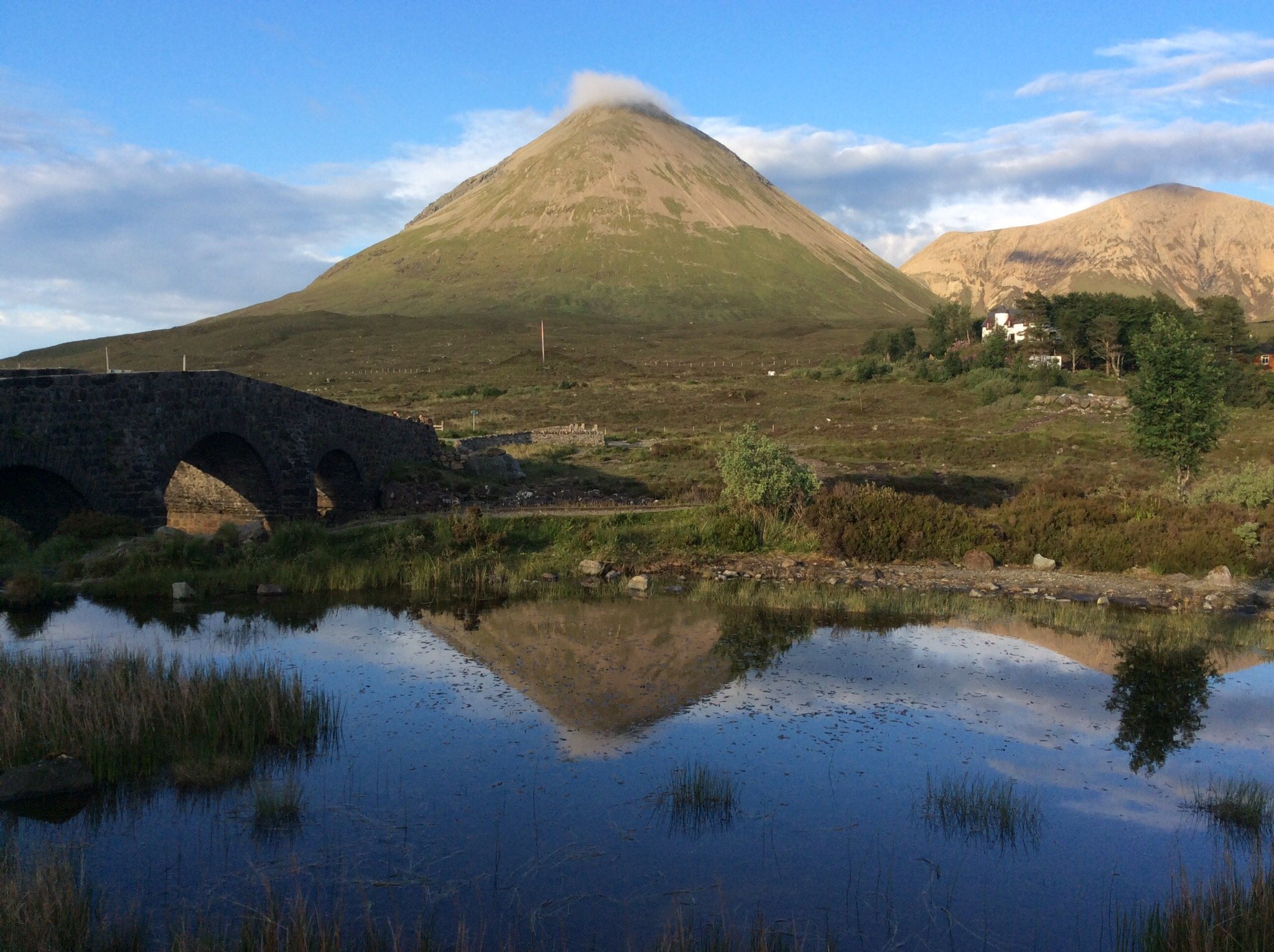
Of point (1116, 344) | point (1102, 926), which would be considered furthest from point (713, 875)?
point (1116, 344)

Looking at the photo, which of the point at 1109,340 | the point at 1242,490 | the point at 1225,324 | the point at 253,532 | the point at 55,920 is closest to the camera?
the point at 55,920

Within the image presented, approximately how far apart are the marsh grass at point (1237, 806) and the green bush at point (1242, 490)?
15.4 m

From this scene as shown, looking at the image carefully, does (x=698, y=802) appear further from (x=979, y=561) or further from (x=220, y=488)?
(x=220, y=488)

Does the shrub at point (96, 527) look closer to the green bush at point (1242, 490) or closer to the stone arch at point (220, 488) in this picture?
the stone arch at point (220, 488)

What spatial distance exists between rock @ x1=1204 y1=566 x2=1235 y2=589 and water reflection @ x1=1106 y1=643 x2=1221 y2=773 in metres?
4.63

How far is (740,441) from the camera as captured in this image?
22750 millimetres

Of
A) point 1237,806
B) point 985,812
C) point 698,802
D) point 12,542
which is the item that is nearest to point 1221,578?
point 1237,806

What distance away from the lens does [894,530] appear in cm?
2106

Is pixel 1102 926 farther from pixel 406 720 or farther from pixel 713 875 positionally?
pixel 406 720

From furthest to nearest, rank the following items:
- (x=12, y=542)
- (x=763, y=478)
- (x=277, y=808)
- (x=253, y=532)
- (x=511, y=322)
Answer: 1. (x=511, y=322)
2. (x=763, y=478)
3. (x=253, y=532)
4. (x=12, y=542)
5. (x=277, y=808)

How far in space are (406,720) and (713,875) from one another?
180 inches

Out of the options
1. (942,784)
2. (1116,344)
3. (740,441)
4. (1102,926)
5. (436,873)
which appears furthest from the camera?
(1116,344)

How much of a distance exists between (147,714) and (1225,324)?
9432cm

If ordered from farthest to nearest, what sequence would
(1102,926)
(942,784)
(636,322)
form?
1. (636,322)
2. (942,784)
3. (1102,926)
